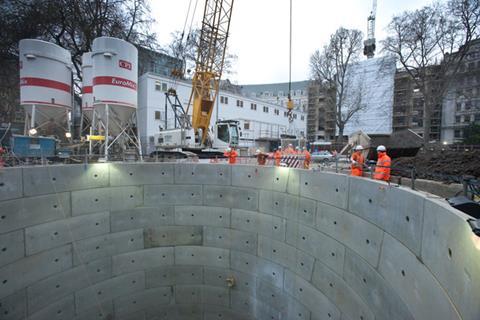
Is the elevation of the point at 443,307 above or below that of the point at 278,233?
above

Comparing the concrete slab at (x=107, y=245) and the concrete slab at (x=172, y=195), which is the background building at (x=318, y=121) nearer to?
the concrete slab at (x=172, y=195)

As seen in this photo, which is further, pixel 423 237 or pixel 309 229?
pixel 309 229

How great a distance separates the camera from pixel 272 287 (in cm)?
815

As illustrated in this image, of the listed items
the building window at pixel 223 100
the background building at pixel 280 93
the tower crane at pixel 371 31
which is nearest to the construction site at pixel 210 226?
the building window at pixel 223 100

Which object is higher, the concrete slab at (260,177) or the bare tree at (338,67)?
the bare tree at (338,67)

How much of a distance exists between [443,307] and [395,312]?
5.27 ft

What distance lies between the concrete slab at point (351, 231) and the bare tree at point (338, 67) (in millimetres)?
23005

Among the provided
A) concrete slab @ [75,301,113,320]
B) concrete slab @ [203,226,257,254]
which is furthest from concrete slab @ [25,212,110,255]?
concrete slab @ [203,226,257,254]

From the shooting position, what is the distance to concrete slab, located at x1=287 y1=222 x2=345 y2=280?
608 cm

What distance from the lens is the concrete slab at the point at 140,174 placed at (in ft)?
27.3

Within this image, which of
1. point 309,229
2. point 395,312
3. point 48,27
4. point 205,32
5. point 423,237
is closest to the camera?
point 423,237

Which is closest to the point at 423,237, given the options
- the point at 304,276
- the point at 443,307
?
the point at 443,307

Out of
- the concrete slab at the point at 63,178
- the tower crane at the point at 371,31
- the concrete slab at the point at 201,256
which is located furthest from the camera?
the tower crane at the point at 371,31

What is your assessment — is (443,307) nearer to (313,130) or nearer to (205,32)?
(205,32)
